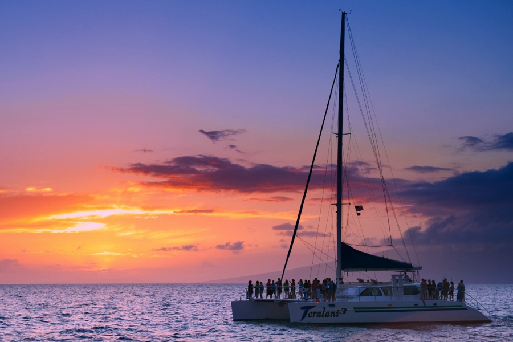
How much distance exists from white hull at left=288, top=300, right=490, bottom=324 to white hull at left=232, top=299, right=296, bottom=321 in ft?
10.6

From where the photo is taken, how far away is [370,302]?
35.3 metres

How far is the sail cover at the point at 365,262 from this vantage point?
36375 mm

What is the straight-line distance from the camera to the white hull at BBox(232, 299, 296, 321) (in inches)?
1538

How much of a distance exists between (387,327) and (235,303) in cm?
1011

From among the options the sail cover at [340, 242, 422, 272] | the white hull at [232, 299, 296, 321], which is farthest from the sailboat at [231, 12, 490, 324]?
the white hull at [232, 299, 296, 321]

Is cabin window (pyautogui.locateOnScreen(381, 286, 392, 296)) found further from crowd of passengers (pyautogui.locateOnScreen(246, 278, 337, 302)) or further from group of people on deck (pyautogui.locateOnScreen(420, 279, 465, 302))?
crowd of passengers (pyautogui.locateOnScreen(246, 278, 337, 302))

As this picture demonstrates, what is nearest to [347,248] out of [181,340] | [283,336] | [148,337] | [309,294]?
[309,294]

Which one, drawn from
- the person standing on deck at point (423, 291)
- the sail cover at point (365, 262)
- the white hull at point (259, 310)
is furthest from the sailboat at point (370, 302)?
the white hull at point (259, 310)

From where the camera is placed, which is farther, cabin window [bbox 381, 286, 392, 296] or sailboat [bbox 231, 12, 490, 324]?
cabin window [bbox 381, 286, 392, 296]

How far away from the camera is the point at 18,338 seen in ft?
131

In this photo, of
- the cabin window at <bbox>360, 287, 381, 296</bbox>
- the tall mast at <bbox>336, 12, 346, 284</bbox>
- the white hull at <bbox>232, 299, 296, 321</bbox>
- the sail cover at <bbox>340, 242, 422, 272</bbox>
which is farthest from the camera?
the white hull at <bbox>232, 299, 296, 321</bbox>

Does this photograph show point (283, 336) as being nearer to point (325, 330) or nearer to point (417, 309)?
point (325, 330)

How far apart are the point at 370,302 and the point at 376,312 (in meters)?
0.66

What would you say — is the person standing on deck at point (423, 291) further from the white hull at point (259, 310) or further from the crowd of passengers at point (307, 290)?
the white hull at point (259, 310)
